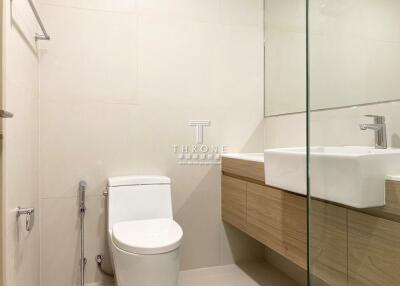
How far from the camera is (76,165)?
6.18 ft

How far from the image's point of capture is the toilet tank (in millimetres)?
1799

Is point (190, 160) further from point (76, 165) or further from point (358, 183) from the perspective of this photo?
point (358, 183)

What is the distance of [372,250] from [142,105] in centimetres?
153

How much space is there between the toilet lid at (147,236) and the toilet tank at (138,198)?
133 millimetres

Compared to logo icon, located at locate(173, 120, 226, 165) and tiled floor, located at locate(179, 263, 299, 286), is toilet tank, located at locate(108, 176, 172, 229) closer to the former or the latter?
logo icon, located at locate(173, 120, 226, 165)

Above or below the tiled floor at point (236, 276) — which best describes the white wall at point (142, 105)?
above

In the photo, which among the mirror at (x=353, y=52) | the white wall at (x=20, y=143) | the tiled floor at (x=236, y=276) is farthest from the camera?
the tiled floor at (x=236, y=276)

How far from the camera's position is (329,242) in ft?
3.03

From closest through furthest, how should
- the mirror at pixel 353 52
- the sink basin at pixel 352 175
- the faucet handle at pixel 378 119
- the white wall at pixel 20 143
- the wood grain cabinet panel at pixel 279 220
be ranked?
the sink basin at pixel 352 175, the mirror at pixel 353 52, the white wall at pixel 20 143, the faucet handle at pixel 378 119, the wood grain cabinet panel at pixel 279 220

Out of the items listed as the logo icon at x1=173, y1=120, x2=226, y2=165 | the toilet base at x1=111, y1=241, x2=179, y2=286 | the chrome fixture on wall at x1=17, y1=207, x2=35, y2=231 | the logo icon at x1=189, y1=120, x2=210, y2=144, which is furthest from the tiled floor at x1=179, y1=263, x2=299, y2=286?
the chrome fixture on wall at x1=17, y1=207, x2=35, y2=231

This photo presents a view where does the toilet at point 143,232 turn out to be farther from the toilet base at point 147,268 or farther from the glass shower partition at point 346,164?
the glass shower partition at point 346,164

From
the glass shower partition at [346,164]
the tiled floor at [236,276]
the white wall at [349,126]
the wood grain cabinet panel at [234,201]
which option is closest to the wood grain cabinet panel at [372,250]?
the glass shower partition at [346,164]

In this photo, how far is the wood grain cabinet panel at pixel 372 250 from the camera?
83 cm

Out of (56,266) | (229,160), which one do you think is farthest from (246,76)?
(56,266)
